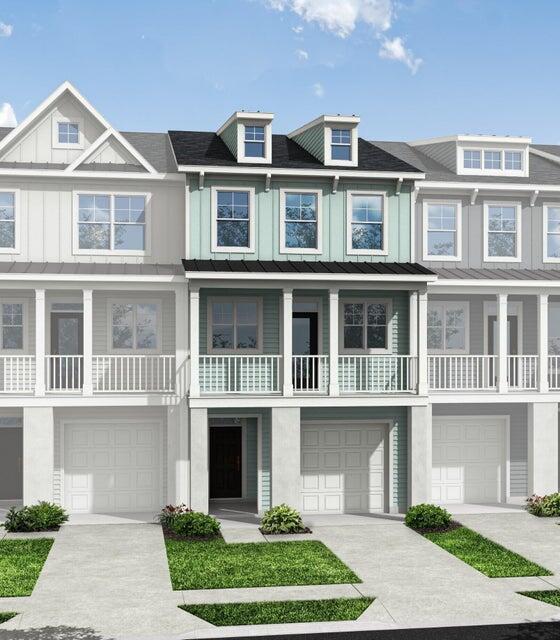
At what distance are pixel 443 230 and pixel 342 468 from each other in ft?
25.3

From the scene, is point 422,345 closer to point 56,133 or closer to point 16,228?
point 16,228

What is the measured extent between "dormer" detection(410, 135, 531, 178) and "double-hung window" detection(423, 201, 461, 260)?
163 cm

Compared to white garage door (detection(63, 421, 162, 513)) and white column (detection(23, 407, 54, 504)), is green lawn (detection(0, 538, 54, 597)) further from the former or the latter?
white garage door (detection(63, 421, 162, 513))

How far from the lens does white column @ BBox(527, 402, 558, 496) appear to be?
2667cm

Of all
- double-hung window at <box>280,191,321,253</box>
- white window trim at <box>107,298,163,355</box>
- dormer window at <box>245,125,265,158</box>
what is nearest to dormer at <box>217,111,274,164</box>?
dormer window at <box>245,125,265,158</box>

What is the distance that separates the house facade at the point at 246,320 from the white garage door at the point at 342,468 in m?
0.06

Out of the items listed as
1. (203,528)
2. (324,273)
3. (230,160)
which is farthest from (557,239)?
(203,528)

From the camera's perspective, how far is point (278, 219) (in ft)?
85.4

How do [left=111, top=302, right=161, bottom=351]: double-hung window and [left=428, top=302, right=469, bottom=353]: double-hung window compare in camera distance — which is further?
[left=428, top=302, right=469, bottom=353]: double-hung window

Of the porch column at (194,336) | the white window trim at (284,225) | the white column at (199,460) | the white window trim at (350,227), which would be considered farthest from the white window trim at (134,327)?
the white window trim at (350,227)

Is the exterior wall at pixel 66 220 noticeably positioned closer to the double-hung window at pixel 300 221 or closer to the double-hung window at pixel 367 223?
the double-hung window at pixel 300 221

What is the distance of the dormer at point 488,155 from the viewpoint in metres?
28.8

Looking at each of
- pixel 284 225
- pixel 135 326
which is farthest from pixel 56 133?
pixel 284 225

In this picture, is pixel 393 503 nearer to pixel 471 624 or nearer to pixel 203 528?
pixel 203 528
